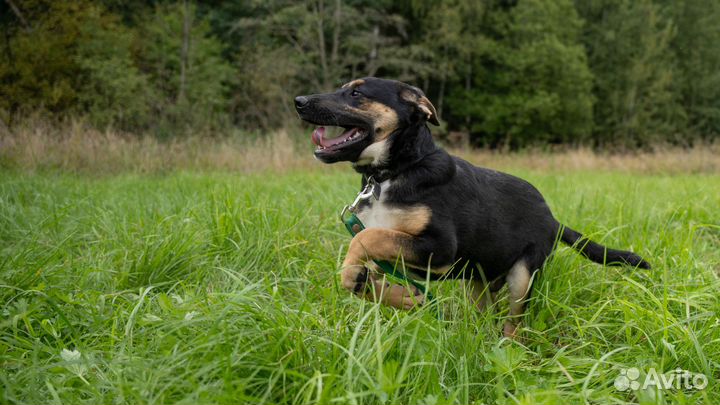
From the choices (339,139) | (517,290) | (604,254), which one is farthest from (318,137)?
(604,254)

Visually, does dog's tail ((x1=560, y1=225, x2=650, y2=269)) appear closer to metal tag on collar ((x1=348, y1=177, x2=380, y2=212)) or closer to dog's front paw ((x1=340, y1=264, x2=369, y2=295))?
metal tag on collar ((x1=348, y1=177, x2=380, y2=212))

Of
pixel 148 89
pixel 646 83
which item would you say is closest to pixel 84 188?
pixel 148 89

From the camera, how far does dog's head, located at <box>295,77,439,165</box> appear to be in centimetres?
314

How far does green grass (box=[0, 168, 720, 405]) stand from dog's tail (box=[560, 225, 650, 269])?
4.4 inches

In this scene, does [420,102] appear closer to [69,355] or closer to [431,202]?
[431,202]

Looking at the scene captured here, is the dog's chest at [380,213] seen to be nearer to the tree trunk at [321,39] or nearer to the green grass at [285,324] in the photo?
the green grass at [285,324]

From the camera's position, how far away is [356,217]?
3172mm

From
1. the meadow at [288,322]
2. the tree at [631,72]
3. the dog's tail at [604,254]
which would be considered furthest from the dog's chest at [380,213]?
the tree at [631,72]

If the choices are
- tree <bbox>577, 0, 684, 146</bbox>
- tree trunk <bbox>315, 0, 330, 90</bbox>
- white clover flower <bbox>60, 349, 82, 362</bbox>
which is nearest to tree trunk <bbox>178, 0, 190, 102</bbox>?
tree trunk <bbox>315, 0, 330, 90</bbox>

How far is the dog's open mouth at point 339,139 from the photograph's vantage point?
312 centimetres

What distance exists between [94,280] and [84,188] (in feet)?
13.5

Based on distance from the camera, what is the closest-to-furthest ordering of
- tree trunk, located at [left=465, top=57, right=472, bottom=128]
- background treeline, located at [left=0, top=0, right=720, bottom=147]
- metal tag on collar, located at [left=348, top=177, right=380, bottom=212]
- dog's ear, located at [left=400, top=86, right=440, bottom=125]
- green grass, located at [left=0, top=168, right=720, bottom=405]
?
green grass, located at [left=0, top=168, right=720, bottom=405]
metal tag on collar, located at [left=348, top=177, right=380, bottom=212]
dog's ear, located at [left=400, top=86, right=440, bottom=125]
background treeline, located at [left=0, top=0, right=720, bottom=147]
tree trunk, located at [left=465, top=57, right=472, bottom=128]

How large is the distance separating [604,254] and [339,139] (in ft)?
5.66

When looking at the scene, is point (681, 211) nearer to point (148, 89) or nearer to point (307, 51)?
point (148, 89)
